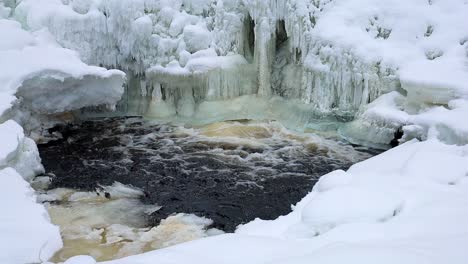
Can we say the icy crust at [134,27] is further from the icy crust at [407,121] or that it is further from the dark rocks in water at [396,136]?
the dark rocks in water at [396,136]

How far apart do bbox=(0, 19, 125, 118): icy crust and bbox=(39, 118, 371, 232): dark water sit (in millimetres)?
942

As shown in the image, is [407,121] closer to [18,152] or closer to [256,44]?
[256,44]

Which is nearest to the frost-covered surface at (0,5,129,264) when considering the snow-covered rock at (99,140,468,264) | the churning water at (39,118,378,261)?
the churning water at (39,118,378,261)

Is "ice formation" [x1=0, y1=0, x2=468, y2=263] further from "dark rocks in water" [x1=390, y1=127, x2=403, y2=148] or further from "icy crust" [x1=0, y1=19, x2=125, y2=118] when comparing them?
"dark rocks in water" [x1=390, y1=127, x2=403, y2=148]

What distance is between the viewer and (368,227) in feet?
13.8

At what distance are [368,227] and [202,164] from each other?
16.5 ft

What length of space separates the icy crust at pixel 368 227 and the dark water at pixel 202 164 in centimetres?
225

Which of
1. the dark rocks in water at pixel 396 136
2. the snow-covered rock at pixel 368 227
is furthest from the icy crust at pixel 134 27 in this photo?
the snow-covered rock at pixel 368 227

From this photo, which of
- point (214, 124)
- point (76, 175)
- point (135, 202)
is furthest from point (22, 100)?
point (214, 124)

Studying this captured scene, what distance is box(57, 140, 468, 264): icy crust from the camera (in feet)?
11.6

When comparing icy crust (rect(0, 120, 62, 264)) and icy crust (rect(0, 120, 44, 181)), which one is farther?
icy crust (rect(0, 120, 44, 181))

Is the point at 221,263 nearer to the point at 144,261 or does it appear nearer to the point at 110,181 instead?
the point at 144,261

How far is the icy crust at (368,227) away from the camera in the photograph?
354cm

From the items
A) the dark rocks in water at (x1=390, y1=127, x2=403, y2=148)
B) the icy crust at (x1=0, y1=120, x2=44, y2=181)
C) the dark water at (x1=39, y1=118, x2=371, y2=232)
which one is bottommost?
the dark water at (x1=39, y1=118, x2=371, y2=232)
